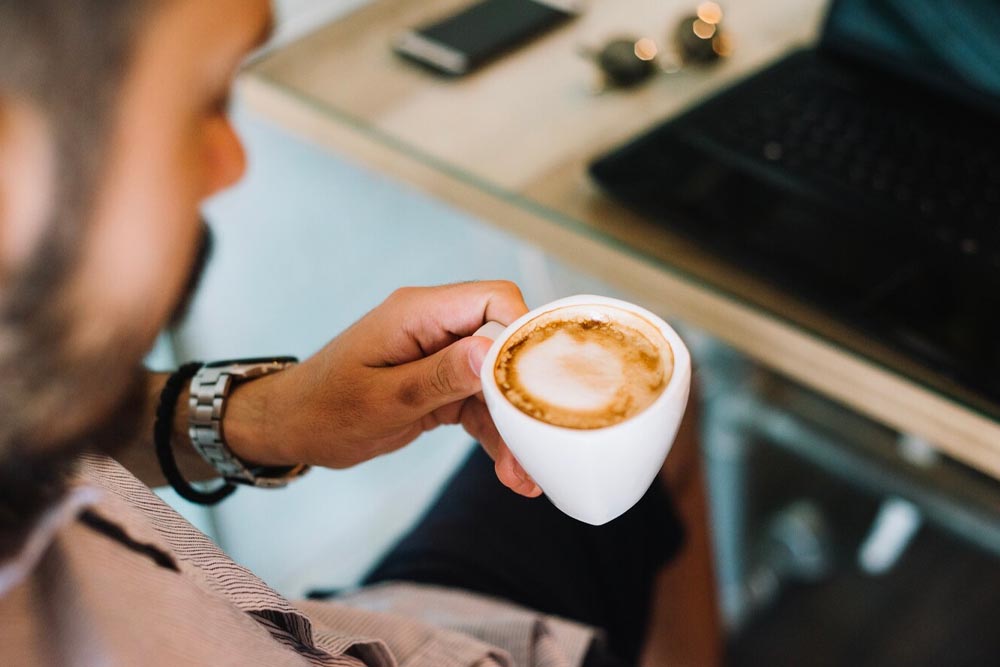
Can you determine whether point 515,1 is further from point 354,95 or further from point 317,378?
point 317,378

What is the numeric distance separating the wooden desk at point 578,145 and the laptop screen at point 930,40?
0.23ft

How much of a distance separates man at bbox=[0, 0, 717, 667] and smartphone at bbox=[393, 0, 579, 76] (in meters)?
0.42

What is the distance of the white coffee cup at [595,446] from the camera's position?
38cm

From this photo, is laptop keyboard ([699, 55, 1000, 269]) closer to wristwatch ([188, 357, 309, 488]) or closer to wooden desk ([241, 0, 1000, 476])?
wooden desk ([241, 0, 1000, 476])

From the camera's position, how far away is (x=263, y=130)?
108 cm

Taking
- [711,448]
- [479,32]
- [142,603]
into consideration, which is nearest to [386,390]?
[142,603]

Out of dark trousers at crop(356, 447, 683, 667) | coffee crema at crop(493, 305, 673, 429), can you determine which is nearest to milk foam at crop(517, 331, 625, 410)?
coffee crema at crop(493, 305, 673, 429)

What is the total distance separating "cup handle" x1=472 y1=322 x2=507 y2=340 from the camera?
44 cm

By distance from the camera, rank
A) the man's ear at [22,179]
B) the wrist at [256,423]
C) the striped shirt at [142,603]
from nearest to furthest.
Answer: the man's ear at [22,179]
the striped shirt at [142,603]
the wrist at [256,423]

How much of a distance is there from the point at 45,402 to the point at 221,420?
10.1 inches

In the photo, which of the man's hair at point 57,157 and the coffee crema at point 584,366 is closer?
the man's hair at point 57,157

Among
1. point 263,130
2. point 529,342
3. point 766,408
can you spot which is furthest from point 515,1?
point 766,408

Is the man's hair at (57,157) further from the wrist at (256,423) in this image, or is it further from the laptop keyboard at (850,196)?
the laptop keyboard at (850,196)

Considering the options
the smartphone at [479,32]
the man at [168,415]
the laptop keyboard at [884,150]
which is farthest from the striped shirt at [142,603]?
the smartphone at [479,32]
